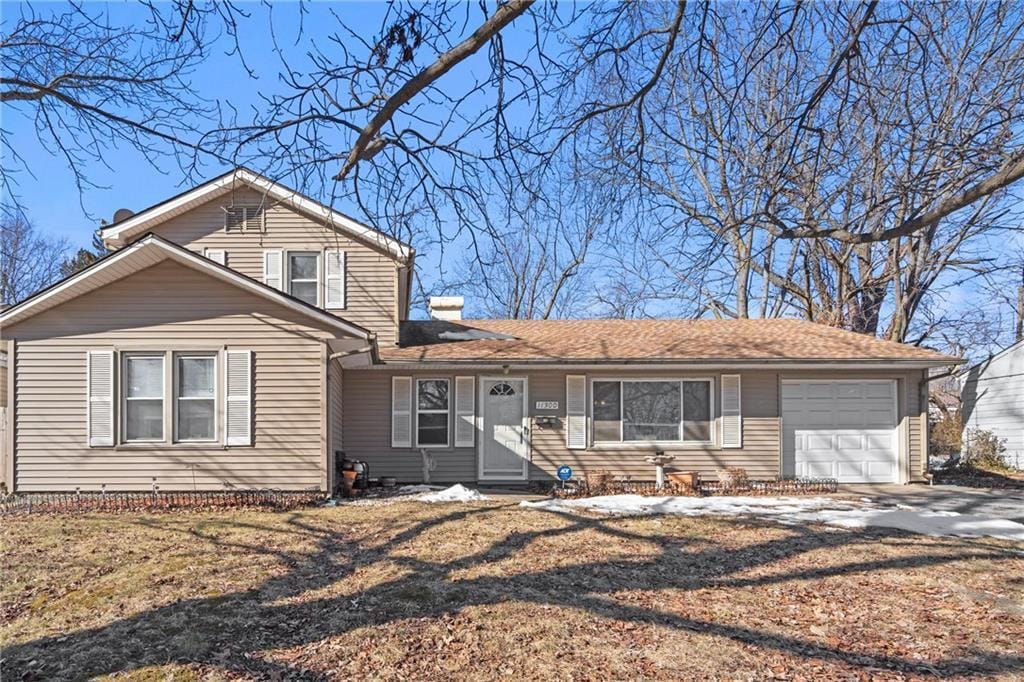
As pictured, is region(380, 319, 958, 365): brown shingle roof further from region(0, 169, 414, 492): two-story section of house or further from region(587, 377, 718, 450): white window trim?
region(0, 169, 414, 492): two-story section of house

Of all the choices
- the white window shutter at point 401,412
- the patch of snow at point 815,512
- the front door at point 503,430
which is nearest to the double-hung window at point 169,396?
the white window shutter at point 401,412

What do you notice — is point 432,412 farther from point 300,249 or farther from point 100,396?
point 100,396

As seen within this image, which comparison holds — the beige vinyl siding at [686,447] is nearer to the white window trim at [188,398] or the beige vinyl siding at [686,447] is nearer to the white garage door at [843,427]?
the white garage door at [843,427]

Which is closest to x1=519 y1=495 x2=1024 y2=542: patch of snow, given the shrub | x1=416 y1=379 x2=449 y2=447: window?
the shrub

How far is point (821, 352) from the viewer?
13.9 m

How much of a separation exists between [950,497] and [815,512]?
3.59 metres

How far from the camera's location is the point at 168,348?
11.4m

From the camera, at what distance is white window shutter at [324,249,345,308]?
14336mm

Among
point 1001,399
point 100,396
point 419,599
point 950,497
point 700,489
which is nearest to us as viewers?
point 419,599

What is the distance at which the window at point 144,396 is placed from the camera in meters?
11.3

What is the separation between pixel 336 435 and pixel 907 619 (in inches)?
364

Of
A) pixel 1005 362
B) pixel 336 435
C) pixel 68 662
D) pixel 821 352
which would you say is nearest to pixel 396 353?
pixel 336 435

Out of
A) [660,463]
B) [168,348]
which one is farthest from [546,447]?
[168,348]

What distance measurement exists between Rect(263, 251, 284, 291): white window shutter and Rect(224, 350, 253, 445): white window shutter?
3.11 m
